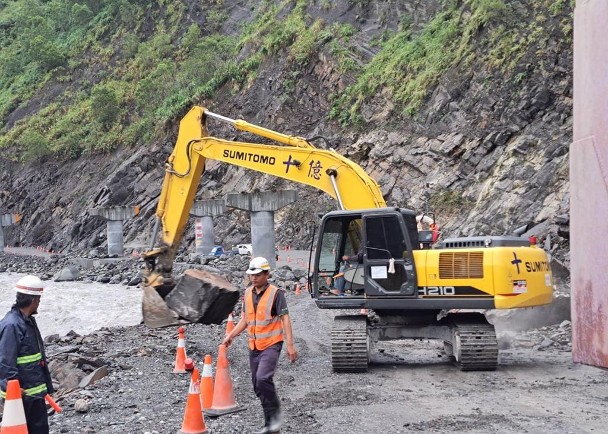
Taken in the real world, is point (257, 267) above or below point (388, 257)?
below

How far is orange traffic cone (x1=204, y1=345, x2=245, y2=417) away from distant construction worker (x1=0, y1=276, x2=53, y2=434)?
2.22 m

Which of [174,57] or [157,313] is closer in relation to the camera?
[157,313]

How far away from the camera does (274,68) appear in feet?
145

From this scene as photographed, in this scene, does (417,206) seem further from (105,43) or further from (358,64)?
(105,43)

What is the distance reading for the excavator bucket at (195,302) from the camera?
39.4 ft

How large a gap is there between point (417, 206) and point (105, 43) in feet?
166

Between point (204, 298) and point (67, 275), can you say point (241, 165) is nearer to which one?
point (204, 298)

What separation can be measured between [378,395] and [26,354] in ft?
13.8

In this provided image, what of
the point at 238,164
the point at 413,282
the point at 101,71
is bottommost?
the point at 413,282

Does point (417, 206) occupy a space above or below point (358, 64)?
below

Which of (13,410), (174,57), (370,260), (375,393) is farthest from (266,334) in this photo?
(174,57)

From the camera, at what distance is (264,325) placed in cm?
667

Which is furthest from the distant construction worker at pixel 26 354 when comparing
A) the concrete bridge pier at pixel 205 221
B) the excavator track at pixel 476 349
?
the concrete bridge pier at pixel 205 221

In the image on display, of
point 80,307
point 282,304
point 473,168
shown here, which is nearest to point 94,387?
point 282,304
